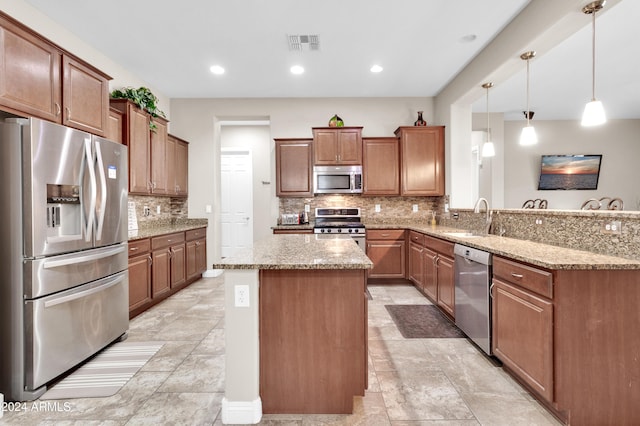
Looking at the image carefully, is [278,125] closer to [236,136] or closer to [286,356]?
[236,136]

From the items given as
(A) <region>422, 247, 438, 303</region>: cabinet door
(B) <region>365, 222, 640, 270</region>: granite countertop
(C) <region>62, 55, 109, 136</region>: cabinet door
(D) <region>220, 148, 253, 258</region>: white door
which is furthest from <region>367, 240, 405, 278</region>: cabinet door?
(C) <region>62, 55, 109, 136</region>: cabinet door

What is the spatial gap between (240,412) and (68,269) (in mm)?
1589

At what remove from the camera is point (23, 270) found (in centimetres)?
203

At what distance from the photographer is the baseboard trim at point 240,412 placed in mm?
1798

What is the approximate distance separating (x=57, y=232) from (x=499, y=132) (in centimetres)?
684

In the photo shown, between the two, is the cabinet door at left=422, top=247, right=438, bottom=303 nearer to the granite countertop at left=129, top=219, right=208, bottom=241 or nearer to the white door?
the granite countertop at left=129, top=219, right=208, bottom=241

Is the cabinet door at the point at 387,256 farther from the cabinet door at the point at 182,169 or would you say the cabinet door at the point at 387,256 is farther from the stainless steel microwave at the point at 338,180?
the cabinet door at the point at 182,169

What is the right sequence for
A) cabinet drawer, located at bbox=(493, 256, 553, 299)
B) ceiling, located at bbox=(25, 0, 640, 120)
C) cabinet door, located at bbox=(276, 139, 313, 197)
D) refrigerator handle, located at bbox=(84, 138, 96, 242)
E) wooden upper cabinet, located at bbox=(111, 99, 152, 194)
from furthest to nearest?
cabinet door, located at bbox=(276, 139, 313, 197)
wooden upper cabinet, located at bbox=(111, 99, 152, 194)
ceiling, located at bbox=(25, 0, 640, 120)
refrigerator handle, located at bbox=(84, 138, 96, 242)
cabinet drawer, located at bbox=(493, 256, 553, 299)

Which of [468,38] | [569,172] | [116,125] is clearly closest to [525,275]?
[468,38]

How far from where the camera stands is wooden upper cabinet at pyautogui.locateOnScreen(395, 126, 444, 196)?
504cm

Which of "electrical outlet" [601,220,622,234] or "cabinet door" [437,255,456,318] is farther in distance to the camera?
"cabinet door" [437,255,456,318]

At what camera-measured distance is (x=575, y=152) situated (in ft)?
21.7

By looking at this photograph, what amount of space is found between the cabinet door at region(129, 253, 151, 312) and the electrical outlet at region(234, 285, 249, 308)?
2.16 meters

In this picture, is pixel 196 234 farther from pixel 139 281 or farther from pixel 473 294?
pixel 473 294
